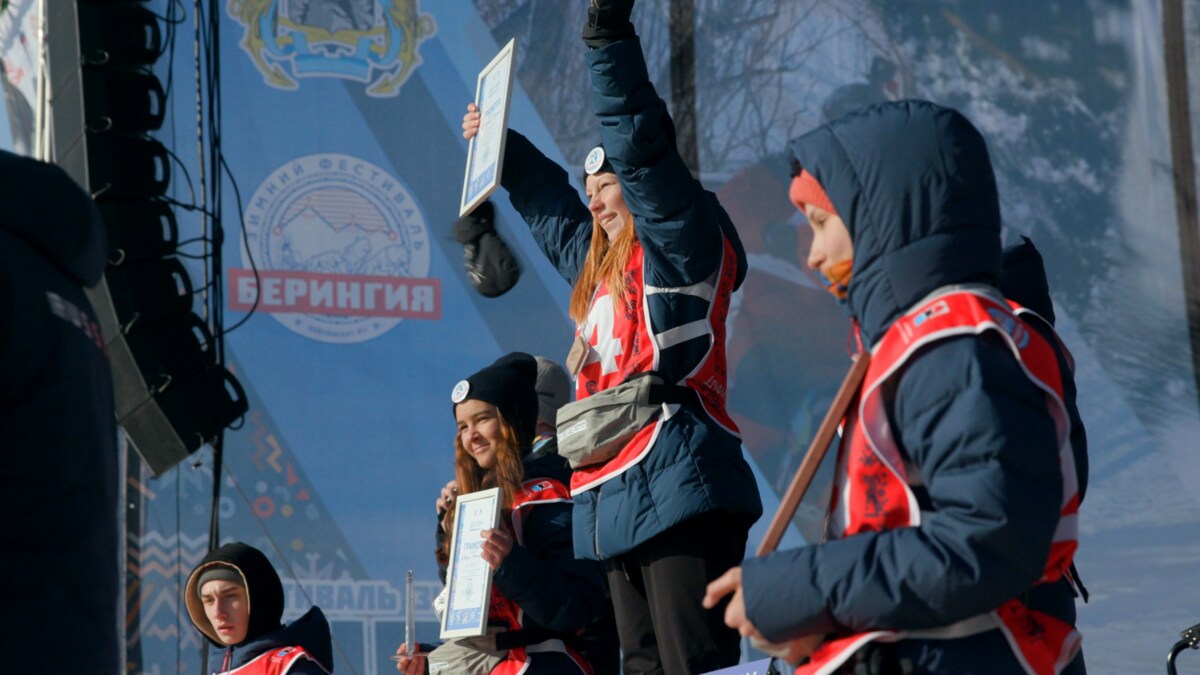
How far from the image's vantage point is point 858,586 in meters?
1.57

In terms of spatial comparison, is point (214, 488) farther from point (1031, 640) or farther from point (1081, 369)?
point (1031, 640)

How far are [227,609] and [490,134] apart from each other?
143 centimetres

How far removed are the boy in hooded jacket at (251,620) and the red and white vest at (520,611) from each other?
55 centimetres

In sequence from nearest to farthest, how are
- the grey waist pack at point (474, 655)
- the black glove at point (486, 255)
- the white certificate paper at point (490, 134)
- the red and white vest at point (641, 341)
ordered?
the red and white vest at point (641, 341) < the white certificate paper at point (490, 134) < the grey waist pack at point (474, 655) < the black glove at point (486, 255)

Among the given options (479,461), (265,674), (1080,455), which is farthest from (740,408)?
(1080,455)

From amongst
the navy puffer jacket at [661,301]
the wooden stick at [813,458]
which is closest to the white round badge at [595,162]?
the navy puffer jacket at [661,301]

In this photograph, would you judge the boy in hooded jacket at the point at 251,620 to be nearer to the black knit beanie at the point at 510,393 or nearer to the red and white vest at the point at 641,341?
the black knit beanie at the point at 510,393

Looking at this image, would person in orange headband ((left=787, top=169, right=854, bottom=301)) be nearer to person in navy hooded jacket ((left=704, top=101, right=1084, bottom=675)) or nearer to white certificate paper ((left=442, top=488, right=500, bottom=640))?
person in navy hooded jacket ((left=704, top=101, right=1084, bottom=675))

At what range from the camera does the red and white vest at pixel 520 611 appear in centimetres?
346

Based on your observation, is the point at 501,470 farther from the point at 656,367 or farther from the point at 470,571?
the point at 656,367

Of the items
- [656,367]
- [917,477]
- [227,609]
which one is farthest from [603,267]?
[227,609]

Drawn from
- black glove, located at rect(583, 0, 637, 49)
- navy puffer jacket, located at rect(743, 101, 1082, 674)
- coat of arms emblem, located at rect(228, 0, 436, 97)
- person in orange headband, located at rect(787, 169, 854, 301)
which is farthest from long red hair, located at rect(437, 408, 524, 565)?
navy puffer jacket, located at rect(743, 101, 1082, 674)

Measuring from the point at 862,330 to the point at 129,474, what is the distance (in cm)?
325

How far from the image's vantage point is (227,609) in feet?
12.6
